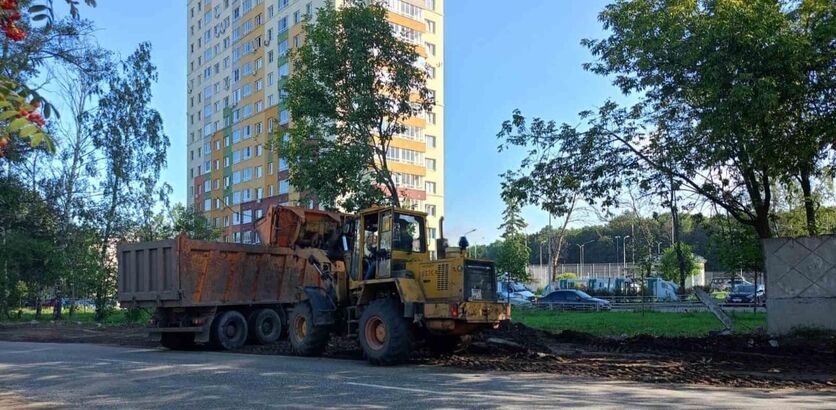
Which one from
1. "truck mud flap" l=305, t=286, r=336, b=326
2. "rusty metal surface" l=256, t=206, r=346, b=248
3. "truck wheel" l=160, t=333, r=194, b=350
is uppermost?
"rusty metal surface" l=256, t=206, r=346, b=248

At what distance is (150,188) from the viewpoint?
139ft

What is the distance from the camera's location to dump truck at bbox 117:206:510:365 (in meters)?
13.9

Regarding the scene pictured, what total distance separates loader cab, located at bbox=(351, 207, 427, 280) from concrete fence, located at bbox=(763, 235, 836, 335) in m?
8.43

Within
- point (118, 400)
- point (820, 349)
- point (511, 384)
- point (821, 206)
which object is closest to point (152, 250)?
point (118, 400)

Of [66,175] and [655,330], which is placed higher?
[66,175]

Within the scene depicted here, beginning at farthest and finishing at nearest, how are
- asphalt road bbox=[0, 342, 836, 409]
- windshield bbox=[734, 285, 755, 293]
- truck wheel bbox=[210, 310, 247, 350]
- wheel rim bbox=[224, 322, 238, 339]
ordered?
windshield bbox=[734, 285, 755, 293], wheel rim bbox=[224, 322, 238, 339], truck wheel bbox=[210, 310, 247, 350], asphalt road bbox=[0, 342, 836, 409]

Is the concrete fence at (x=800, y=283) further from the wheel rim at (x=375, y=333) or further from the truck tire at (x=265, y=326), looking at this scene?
the truck tire at (x=265, y=326)

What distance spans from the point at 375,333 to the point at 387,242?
1916 millimetres


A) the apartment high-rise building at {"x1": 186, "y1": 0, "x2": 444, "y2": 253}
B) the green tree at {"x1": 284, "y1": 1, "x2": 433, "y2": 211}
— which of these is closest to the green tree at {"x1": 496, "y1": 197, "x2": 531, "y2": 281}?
the apartment high-rise building at {"x1": 186, "y1": 0, "x2": 444, "y2": 253}

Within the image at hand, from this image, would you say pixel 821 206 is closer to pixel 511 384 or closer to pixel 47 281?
pixel 511 384

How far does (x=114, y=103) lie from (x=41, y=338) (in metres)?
19.6

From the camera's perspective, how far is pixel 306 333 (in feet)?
51.8

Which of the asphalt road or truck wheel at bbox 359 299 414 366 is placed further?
truck wheel at bbox 359 299 414 366

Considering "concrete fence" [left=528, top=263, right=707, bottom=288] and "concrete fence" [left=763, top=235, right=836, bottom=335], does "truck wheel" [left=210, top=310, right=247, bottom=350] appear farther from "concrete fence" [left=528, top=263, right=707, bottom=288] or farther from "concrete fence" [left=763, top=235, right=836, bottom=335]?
"concrete fence" [left=528, top=263, right=707, bottom=288]
